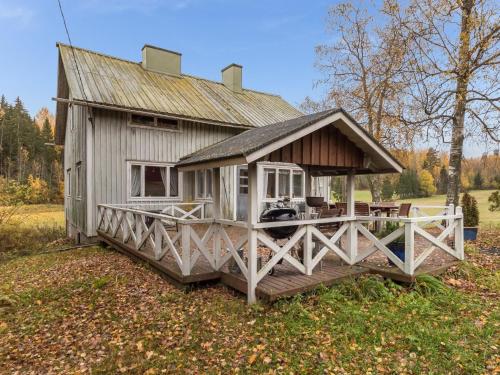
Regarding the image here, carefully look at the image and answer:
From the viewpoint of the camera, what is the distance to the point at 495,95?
9.28 metres

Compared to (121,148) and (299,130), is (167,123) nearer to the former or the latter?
(121,148)

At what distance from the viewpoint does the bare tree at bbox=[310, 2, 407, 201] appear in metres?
13.5

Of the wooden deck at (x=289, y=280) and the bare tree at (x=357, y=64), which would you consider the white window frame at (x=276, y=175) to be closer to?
the bare tree at (x=357, y=64)

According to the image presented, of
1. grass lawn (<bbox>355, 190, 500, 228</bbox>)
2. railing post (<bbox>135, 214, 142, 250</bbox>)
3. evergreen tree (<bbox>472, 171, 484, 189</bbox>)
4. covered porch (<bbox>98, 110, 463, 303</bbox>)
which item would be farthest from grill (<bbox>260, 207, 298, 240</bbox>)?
evergreen tree (<bbox>472, 171, 484, 189</bbox>)

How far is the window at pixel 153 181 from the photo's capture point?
10788mm

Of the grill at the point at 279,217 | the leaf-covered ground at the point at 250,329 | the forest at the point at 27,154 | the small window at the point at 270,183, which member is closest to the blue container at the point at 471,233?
the leaf-covered ground at the point at 250,329

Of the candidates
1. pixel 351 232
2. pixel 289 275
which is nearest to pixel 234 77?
pixel 351 232

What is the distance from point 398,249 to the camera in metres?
6.00

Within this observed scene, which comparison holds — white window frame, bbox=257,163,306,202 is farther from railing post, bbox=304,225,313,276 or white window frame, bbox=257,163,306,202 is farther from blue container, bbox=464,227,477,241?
railing post, bbox=304,225,313,276

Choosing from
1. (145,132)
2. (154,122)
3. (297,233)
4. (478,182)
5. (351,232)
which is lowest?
(351,232)

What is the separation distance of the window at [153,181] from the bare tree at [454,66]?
8.42 m

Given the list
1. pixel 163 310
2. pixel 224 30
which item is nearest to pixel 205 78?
pixel 224 30

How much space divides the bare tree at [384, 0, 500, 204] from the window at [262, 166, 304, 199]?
5.13 metres

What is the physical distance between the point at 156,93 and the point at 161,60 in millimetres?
3453
